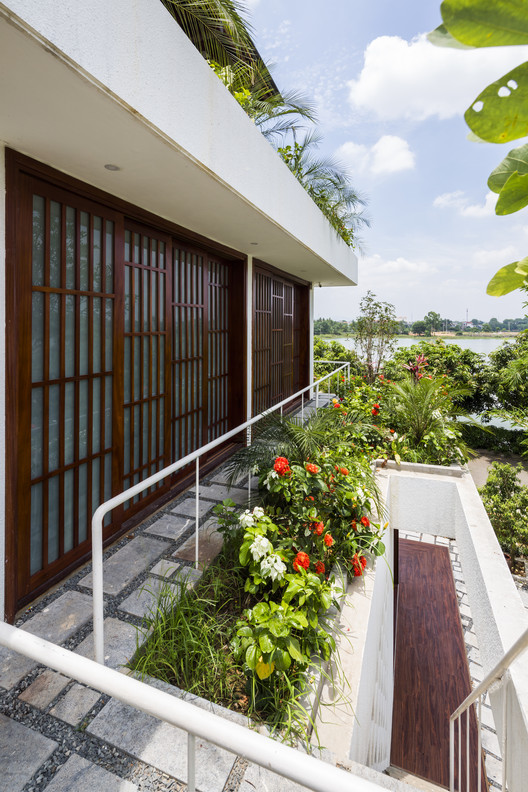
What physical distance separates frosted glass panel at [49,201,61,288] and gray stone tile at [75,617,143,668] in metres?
1.93

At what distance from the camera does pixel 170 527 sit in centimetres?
308

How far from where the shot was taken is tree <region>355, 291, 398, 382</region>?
9.64 m

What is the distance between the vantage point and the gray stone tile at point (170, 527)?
9.77 ft

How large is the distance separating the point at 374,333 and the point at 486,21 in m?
9.95

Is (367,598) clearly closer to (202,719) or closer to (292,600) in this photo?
(292,600)

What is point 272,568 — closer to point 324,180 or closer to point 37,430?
point 37,430

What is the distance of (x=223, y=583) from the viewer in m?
2.44

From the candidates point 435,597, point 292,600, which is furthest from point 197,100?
point 435,597

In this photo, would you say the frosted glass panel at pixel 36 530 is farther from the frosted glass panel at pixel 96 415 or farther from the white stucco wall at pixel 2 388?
the frosted glass panel at pixel 96 415

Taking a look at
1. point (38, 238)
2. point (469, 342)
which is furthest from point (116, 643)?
point (469, 342)

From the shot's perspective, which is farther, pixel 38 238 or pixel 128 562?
pixel 128 562

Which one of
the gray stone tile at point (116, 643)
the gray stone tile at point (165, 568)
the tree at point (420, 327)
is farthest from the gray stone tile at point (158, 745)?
the tree at point (420, 327)

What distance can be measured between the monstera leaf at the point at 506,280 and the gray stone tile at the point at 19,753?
78.3 inches

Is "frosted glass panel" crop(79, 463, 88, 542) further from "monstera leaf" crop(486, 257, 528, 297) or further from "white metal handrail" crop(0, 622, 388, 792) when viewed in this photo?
"monstera leaf" crop(486, 257, 528, 297)
